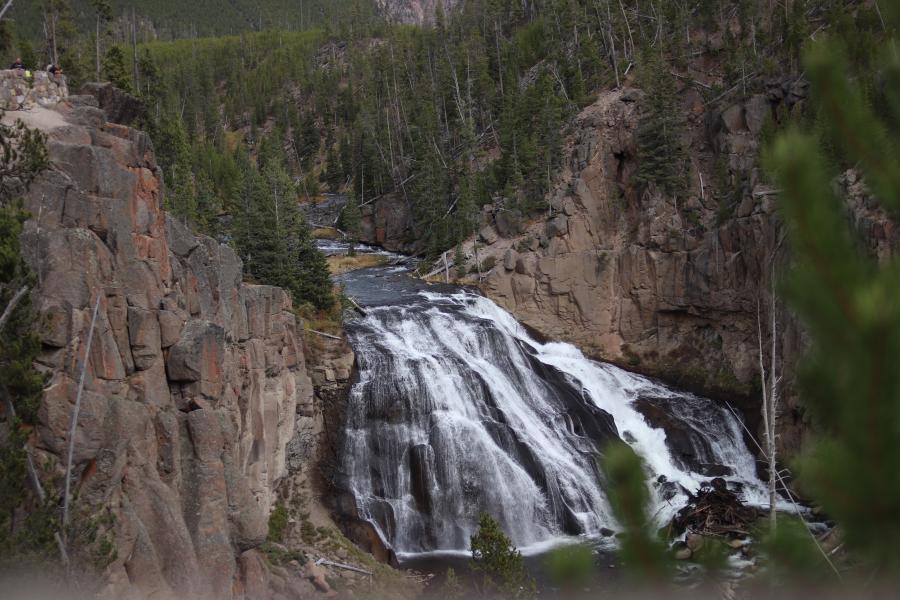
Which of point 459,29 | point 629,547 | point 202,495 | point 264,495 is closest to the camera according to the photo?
point 629,547

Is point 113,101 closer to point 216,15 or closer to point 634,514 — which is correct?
point 634,514

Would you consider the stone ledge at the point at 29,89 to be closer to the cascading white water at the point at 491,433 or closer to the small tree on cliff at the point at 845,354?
the cascading white water at the point at 491,433

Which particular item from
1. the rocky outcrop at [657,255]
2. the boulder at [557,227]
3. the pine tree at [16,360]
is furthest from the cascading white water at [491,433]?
the pine tree at [16,360]

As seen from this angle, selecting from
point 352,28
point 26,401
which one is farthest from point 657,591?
point 352,28

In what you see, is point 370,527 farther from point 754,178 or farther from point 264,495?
point 754,178

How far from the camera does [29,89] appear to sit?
609 inches

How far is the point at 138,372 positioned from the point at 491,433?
13.2m

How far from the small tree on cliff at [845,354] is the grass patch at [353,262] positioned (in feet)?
138

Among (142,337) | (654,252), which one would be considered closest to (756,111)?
(654,252)

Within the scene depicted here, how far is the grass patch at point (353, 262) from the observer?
44997mm

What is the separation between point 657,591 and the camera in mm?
2896

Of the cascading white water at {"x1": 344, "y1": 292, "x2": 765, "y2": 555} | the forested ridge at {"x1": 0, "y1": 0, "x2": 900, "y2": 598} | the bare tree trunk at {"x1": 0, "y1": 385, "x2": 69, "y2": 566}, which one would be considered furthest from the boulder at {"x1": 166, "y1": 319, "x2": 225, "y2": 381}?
the cascading white water at {"x1": 344, "y1": 292, "x2": 765, "y2": 555}

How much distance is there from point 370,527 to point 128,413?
10.7 meters

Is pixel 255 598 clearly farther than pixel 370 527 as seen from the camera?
No
